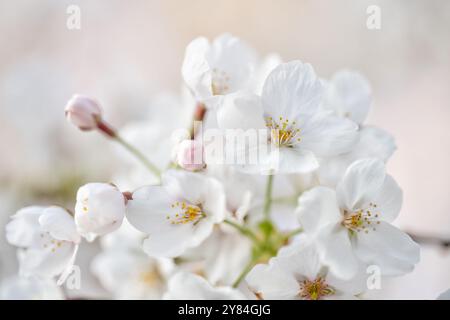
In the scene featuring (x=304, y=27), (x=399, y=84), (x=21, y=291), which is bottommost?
(x=21, y=291)

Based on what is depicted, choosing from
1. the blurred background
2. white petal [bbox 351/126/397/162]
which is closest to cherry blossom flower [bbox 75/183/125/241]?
white petal [bbox 351/126/397/162]

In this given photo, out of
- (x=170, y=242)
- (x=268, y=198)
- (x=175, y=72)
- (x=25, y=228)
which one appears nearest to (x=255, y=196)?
(x=268, y=198)

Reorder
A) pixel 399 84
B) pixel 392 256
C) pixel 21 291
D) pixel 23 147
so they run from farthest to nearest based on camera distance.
Result: 1. pixel 399 84
2. pixel 23 147
3. pixel 21 291
4. pixel 392 256

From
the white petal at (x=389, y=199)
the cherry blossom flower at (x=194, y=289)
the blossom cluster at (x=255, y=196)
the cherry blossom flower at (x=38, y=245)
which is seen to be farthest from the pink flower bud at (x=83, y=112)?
the white petal at (x=389, y=199)

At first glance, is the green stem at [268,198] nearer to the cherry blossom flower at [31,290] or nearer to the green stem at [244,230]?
the green stem at [244,230]

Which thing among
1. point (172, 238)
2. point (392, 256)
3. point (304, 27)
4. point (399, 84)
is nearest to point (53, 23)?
Answer: point (304, 27)
